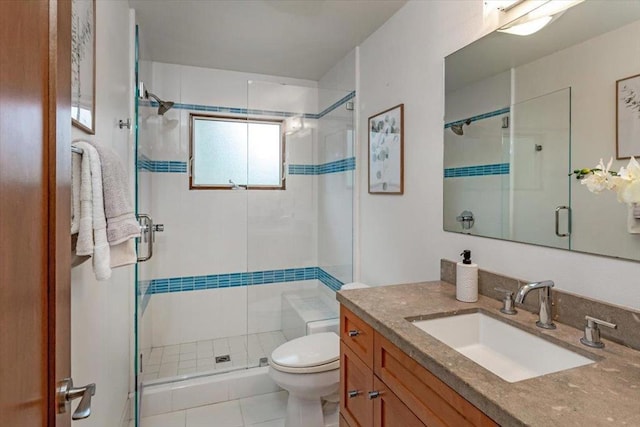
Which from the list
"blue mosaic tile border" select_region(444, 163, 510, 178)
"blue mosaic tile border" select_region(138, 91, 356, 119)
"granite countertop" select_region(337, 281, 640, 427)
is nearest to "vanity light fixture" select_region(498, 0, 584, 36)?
"blue mosaic tile border" select_region(444, 163, 510, 178)

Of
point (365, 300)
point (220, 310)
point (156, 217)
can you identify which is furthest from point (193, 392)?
point (365, 300)

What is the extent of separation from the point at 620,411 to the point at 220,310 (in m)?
2.85

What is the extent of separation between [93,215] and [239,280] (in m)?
2.24

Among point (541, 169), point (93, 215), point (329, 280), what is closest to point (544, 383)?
point (541, 169)

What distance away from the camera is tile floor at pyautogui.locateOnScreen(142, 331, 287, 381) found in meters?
2.48

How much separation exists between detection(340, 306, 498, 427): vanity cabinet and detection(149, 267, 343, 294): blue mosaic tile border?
4.56ft

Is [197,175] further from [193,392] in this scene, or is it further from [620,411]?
[620,411]

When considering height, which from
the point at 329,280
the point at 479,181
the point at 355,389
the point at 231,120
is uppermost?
the point at 231,120

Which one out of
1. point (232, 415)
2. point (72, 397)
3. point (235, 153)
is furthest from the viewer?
point (235, 153)

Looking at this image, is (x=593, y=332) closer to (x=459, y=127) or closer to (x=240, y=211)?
(x=459, y=127)

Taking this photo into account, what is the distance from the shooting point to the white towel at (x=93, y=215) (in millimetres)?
947

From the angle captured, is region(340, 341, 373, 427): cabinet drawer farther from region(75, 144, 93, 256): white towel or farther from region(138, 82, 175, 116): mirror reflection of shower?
region(138, 82, 175, 116): mirror reflection of shower

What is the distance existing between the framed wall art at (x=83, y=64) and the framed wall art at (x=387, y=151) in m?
1.52

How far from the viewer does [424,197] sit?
184 centimetres
